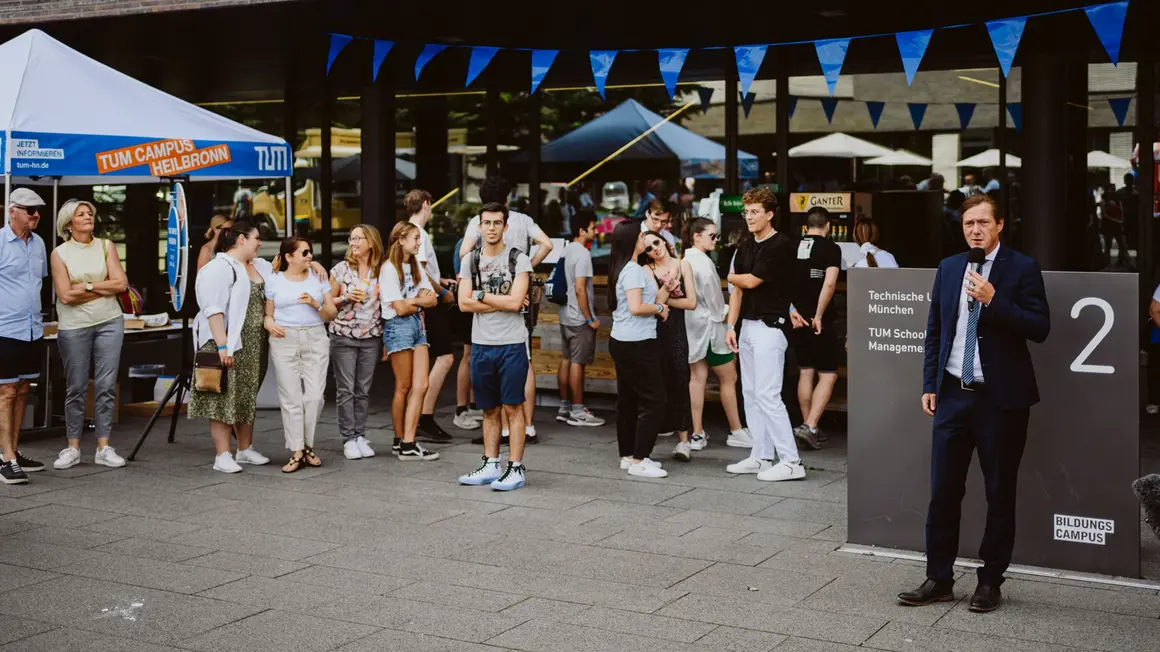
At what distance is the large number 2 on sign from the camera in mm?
6039

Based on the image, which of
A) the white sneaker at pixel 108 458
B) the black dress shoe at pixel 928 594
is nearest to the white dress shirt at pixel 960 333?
the black dress shoe at pixel 928 594

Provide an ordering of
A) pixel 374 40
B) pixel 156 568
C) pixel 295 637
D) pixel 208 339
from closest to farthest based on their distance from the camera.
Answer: pixel 295 637 → pixel 156 568 → pixel 208 339 → pixel 374 40

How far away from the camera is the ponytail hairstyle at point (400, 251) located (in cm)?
924

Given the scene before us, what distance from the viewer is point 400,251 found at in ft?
30.3

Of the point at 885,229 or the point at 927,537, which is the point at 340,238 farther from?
the point at 927,537

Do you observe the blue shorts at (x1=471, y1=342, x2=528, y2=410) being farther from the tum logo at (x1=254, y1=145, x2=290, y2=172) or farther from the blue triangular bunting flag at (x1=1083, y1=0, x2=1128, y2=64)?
the blue triangular bunting flag at (x1=1083, y1=0, x2=1128, y2=64)

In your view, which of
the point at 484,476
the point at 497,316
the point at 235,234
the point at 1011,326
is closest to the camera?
the point at 1011,326

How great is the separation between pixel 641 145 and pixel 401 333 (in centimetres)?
526

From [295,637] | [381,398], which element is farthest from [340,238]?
[295,637]

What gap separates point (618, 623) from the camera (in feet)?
18.4

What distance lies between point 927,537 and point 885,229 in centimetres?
726

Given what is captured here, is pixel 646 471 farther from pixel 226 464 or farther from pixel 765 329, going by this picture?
pixel 226 464

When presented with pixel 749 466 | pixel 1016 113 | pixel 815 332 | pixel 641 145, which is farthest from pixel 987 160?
pixel 749 466

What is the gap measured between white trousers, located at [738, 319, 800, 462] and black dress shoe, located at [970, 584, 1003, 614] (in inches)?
108
